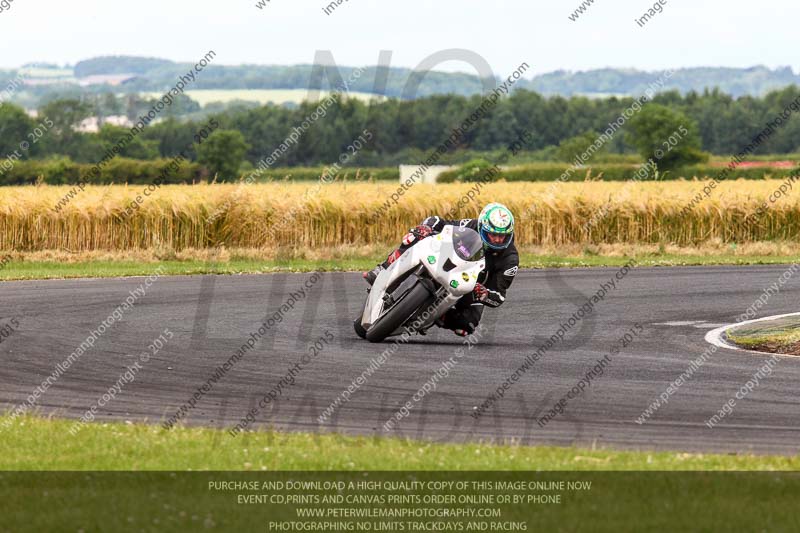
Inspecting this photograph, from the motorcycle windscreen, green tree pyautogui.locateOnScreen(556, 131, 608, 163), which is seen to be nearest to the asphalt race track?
the motorcycle windscreen

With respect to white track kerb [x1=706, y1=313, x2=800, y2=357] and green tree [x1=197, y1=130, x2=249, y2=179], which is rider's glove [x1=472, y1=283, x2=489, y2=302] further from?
green tree [x1=197, y1=130, x2=249, y2=179]

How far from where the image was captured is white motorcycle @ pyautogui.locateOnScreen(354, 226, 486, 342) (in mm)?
14406

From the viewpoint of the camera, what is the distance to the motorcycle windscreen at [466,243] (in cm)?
1456

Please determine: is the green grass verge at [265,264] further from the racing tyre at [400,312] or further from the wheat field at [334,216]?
the racing tyre at [400,312]

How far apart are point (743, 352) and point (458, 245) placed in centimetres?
383

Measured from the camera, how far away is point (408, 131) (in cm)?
12375

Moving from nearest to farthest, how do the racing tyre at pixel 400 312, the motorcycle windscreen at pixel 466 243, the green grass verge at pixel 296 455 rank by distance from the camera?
the green grass verge at pixel 296 455, the racing tyre at pixel 400 312, the motorcycle windscreen at pixel 466 243

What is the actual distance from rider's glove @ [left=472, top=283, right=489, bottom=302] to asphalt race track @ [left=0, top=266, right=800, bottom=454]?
2.33 feet

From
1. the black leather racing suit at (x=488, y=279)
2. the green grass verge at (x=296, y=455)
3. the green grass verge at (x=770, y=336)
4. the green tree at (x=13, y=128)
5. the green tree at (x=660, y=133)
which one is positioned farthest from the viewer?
the green tree at (x=660, y=133)

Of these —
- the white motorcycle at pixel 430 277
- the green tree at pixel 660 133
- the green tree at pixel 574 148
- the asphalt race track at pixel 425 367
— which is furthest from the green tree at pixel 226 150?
the white motorcycle at pixel 430 277

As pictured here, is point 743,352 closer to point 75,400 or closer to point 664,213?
point 75,400

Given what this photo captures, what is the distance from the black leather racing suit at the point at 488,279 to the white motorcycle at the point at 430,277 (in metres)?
0.33
